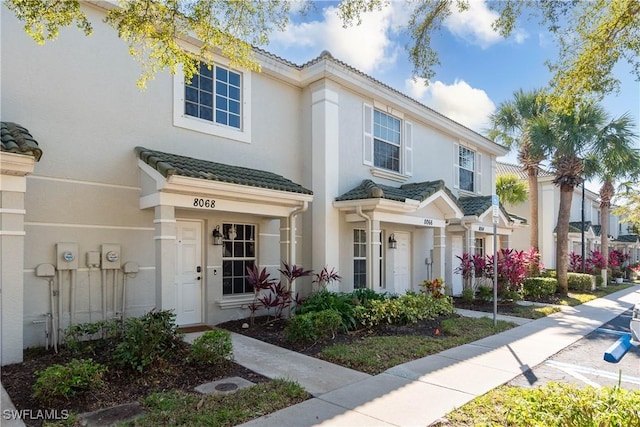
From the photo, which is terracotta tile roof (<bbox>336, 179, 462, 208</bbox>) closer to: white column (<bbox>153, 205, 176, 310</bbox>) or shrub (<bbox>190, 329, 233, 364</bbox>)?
white column (<bbox>153, 205, 176, 310</bbox>)

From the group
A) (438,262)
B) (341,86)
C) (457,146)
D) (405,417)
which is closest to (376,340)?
(405,417)

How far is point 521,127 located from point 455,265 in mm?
7657

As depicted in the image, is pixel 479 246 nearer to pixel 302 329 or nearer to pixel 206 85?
pixel 302 329

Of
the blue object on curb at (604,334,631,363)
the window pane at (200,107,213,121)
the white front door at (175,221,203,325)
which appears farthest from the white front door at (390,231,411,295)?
the blue object on curb at (604,334,631,363)

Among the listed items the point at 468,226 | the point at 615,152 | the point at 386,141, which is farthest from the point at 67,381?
the point at 615,152

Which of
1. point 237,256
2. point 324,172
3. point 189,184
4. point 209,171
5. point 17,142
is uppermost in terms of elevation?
point 324,172

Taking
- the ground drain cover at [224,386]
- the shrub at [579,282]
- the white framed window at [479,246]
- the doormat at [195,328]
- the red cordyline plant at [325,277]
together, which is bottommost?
the shrub at [579,282]

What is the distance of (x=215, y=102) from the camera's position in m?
9.52

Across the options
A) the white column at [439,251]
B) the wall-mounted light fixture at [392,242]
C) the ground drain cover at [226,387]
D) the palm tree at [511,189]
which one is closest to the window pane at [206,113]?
the ground drain cover at [226,387]

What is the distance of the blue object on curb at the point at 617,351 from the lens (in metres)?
2.82

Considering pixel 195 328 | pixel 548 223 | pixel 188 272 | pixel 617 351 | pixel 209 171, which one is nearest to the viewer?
pixel 617 351

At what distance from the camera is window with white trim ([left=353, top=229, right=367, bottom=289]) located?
12.1 metres

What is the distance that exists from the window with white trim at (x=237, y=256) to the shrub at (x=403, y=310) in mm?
2975

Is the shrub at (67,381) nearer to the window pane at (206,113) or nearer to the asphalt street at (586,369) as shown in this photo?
the asphalt street at (586,369)
